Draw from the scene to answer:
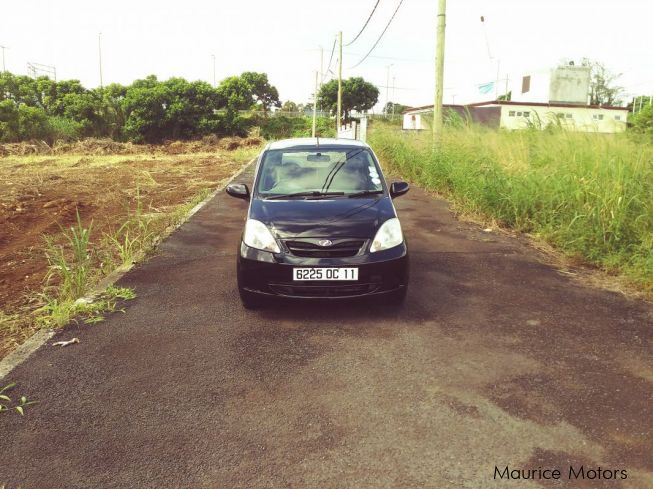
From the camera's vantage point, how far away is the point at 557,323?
4.77 m

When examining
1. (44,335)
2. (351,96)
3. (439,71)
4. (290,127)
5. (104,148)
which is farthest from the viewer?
(351,96)

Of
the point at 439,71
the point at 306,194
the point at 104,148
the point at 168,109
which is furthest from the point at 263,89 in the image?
the point at 306,194

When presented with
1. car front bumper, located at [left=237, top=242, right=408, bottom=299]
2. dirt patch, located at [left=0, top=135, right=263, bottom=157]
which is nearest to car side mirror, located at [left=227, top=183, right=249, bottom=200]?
car front bumper, located at [left=237, top=242, right=408, bottom=299]

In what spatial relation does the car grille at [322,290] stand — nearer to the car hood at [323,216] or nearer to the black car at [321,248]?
the black car at [321,248]

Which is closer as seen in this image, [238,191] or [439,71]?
[238,191]

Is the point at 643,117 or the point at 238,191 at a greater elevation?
the point at 643,117

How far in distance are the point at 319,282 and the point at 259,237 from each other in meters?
0.72

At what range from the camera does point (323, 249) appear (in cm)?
458

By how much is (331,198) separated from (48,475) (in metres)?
3.45

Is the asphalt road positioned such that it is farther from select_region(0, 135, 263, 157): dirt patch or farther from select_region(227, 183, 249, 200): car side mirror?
select_region(0, 135, 263, 157): dirt patch

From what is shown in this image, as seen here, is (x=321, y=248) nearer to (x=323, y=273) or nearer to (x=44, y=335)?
(x=323, y=273)

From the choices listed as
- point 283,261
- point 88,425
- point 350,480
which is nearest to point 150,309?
point 283,261

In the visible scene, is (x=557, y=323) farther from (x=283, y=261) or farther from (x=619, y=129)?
(x=619, y=129)

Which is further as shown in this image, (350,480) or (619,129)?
(619,129)
